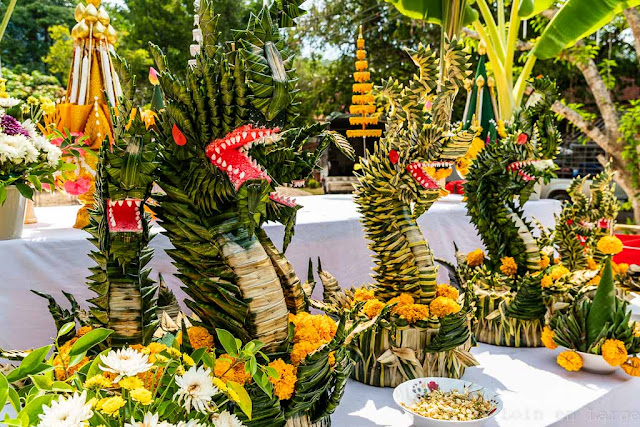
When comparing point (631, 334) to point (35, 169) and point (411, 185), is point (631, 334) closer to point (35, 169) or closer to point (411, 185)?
point (411, 185)

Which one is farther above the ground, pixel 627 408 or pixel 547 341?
pixel 547 341

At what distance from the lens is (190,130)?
94cm

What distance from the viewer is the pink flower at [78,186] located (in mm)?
1404

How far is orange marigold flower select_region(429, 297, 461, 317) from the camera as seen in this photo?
54.4 inches

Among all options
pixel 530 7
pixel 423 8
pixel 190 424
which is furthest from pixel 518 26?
pixel 190 424

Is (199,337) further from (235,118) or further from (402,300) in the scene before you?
(402,300)

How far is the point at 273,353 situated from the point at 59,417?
467mm

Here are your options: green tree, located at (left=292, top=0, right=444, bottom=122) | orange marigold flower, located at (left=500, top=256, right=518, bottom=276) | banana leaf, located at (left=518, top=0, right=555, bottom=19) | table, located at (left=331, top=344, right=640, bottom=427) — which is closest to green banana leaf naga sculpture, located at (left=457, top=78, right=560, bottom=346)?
orange marigold flower, located at (left=500, top=256, right=518, bottom=276)

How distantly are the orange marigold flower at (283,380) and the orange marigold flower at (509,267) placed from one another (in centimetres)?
111

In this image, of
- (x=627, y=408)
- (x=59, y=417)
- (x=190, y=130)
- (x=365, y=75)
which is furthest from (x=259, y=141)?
(x=365, y=75)

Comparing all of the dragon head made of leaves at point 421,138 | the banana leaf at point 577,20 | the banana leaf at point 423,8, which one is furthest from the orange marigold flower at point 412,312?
the banana leaf at point 577,20

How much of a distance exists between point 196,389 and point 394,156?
90 cm

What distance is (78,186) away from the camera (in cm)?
142

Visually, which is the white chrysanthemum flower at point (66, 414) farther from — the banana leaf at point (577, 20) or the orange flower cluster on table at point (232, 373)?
the banana leaf at point (577, 20)
